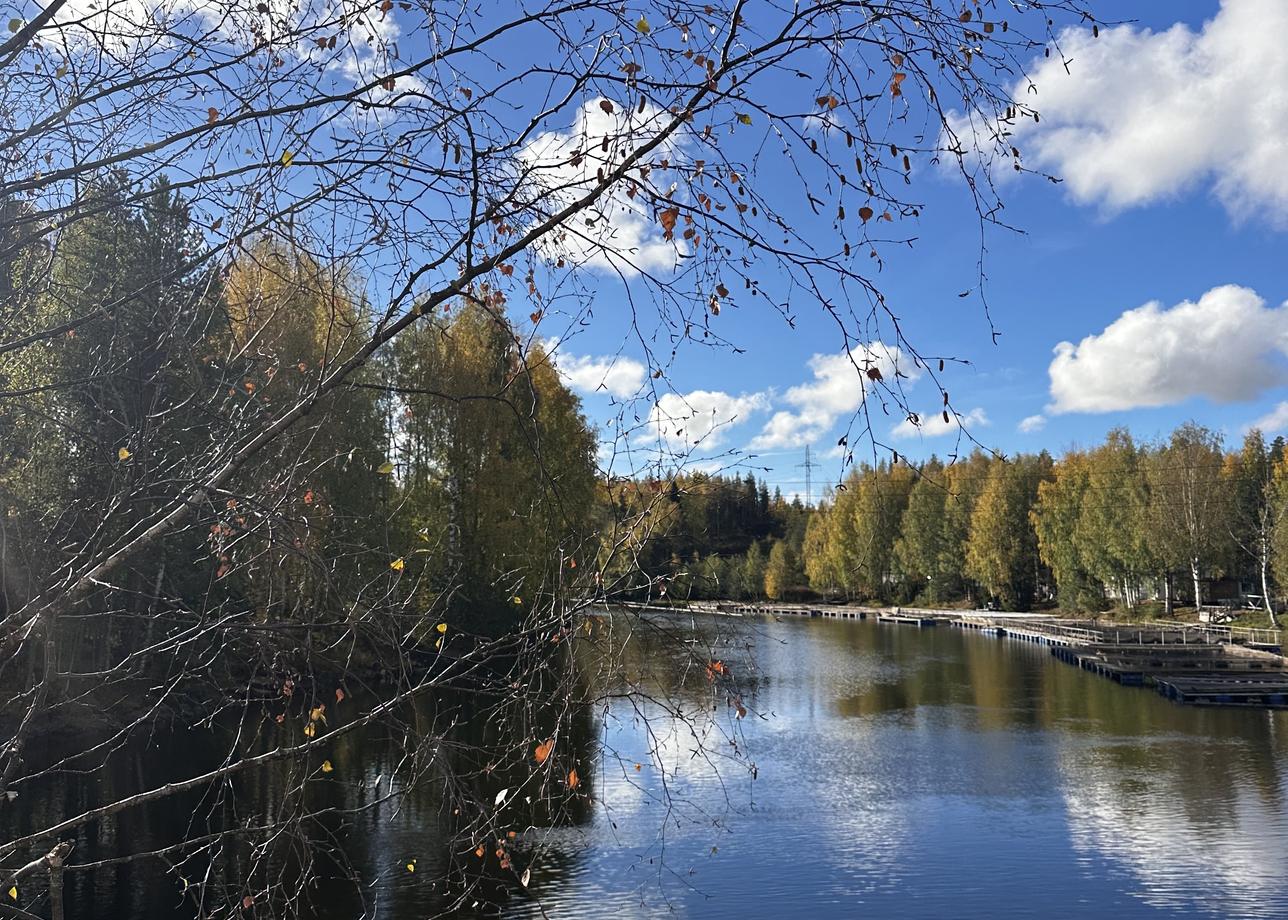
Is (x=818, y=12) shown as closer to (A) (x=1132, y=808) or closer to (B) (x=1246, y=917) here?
(B) (x=1246, y=917)

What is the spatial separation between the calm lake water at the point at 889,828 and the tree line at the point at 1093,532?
1466 centimetres

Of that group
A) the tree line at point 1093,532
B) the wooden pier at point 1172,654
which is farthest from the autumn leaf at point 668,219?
the tree line at point 1093,532

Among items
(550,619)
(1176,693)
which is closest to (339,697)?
(550,619)

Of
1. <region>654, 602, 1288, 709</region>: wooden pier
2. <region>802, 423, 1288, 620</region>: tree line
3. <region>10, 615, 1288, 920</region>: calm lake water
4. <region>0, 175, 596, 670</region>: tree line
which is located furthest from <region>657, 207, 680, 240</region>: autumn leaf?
<region>802, 423, 1288, 620</region>: tree line

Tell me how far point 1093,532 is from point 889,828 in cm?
3858

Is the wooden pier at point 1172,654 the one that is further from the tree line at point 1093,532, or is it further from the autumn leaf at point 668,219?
the autumn leaf at point 668,219

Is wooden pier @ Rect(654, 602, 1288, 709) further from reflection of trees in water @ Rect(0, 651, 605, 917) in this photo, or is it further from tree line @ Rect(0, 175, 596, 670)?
tree line @ Rect(0, 175, 596, 670)

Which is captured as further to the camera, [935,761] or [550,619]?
[935,761]

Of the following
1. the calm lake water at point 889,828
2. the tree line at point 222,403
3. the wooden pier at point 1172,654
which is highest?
the tree line at point 222,403

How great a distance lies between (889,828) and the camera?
13.0 m

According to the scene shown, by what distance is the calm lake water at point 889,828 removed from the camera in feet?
34.0

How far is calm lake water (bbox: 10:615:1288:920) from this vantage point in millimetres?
10352

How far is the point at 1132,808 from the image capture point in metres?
→ 14.1

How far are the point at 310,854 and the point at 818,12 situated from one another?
2.07 m
